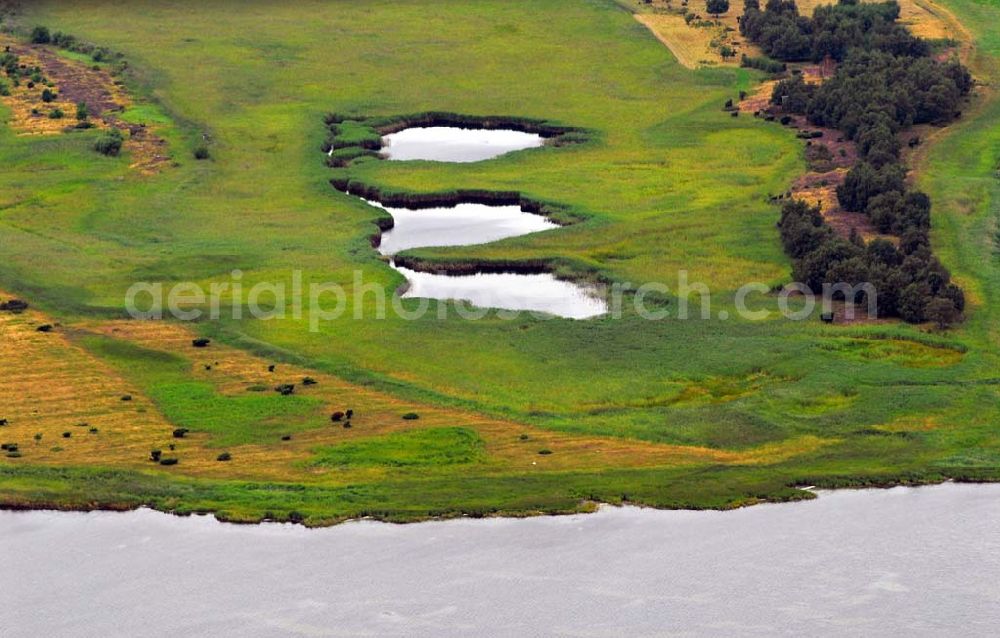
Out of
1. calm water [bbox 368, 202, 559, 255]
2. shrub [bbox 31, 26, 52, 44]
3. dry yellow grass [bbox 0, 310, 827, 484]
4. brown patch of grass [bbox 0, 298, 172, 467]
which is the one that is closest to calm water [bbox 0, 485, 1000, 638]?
dry yellow grass [bbox 0, 310, 827, 484]

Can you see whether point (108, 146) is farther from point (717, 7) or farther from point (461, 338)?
point (717, 7)

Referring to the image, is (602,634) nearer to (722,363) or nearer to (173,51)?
(722,363)

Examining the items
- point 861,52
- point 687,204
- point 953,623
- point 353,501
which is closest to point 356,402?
point 353,501

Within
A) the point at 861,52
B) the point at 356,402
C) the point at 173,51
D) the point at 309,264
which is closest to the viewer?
the point at 356,402

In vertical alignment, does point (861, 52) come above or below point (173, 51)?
above

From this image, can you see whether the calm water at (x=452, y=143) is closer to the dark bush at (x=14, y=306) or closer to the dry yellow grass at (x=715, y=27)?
the dry yellow grass at (x=715, y=27)

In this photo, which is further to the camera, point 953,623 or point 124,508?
point 124,508
